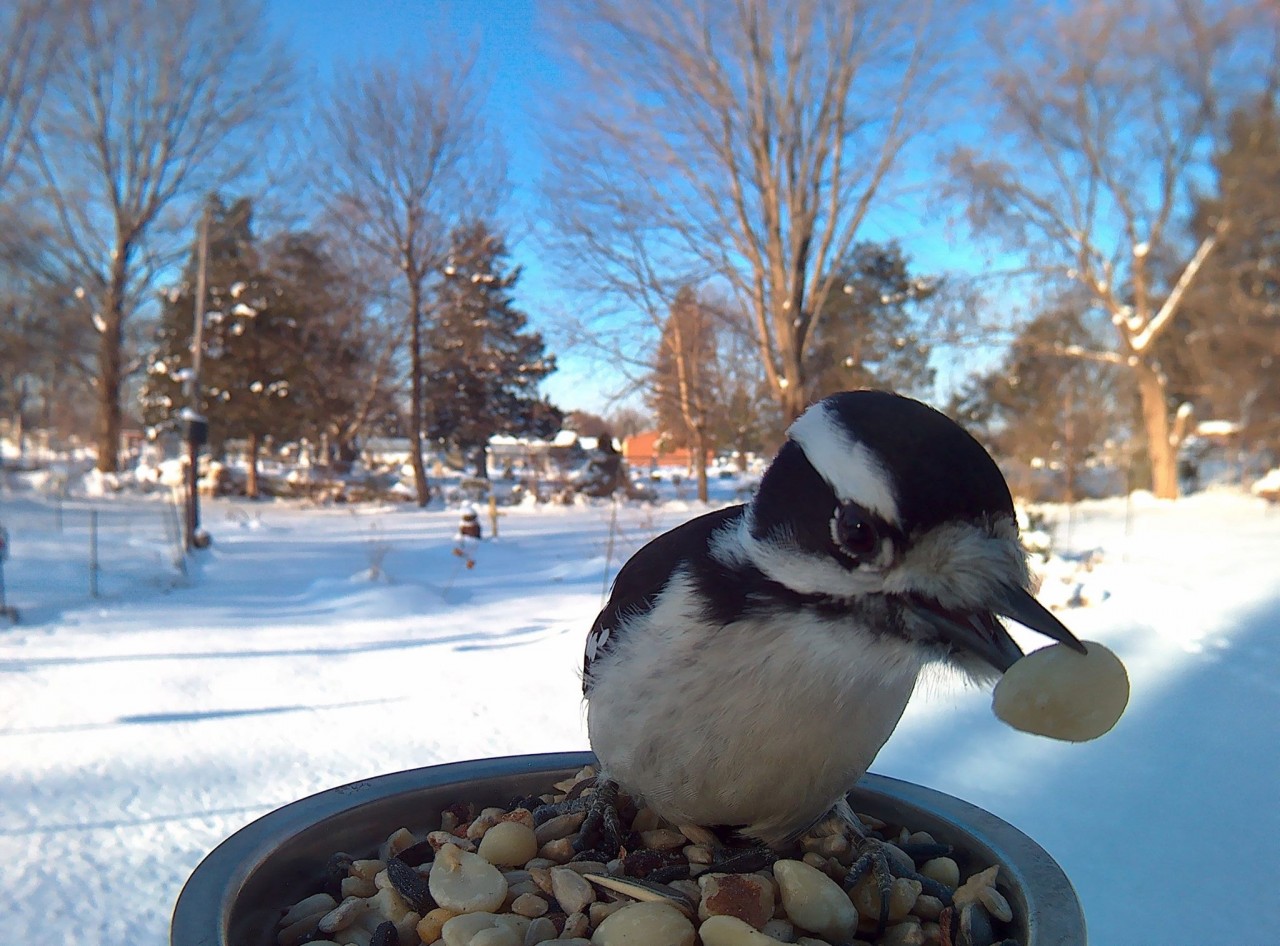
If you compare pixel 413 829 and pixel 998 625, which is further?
pixel 413 829

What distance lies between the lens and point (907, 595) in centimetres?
74

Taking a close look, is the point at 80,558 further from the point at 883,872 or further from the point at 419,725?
the point at 883,872

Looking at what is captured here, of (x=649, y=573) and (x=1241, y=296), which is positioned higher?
(x=1241, y=296)

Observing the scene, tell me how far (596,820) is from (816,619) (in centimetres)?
48

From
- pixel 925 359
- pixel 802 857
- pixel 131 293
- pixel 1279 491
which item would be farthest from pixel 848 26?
pixel 131 293

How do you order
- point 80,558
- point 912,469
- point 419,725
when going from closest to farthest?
A: point 912,469 → point 419,725 → point 80,558

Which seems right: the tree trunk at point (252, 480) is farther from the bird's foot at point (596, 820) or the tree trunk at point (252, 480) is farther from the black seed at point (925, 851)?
the black seed at point (925, 851)

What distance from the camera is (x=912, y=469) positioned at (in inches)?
28.6

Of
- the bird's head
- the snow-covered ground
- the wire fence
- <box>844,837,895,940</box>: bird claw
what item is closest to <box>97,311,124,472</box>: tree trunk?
the wire fence

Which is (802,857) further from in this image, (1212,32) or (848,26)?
(1212,32)

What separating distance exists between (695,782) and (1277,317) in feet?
59.3

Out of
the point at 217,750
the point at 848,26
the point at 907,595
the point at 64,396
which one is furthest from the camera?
the point at 64,396

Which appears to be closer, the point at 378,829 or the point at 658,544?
the point at 378,829

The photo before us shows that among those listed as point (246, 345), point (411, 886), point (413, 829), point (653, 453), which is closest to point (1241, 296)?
point (413, 829)
